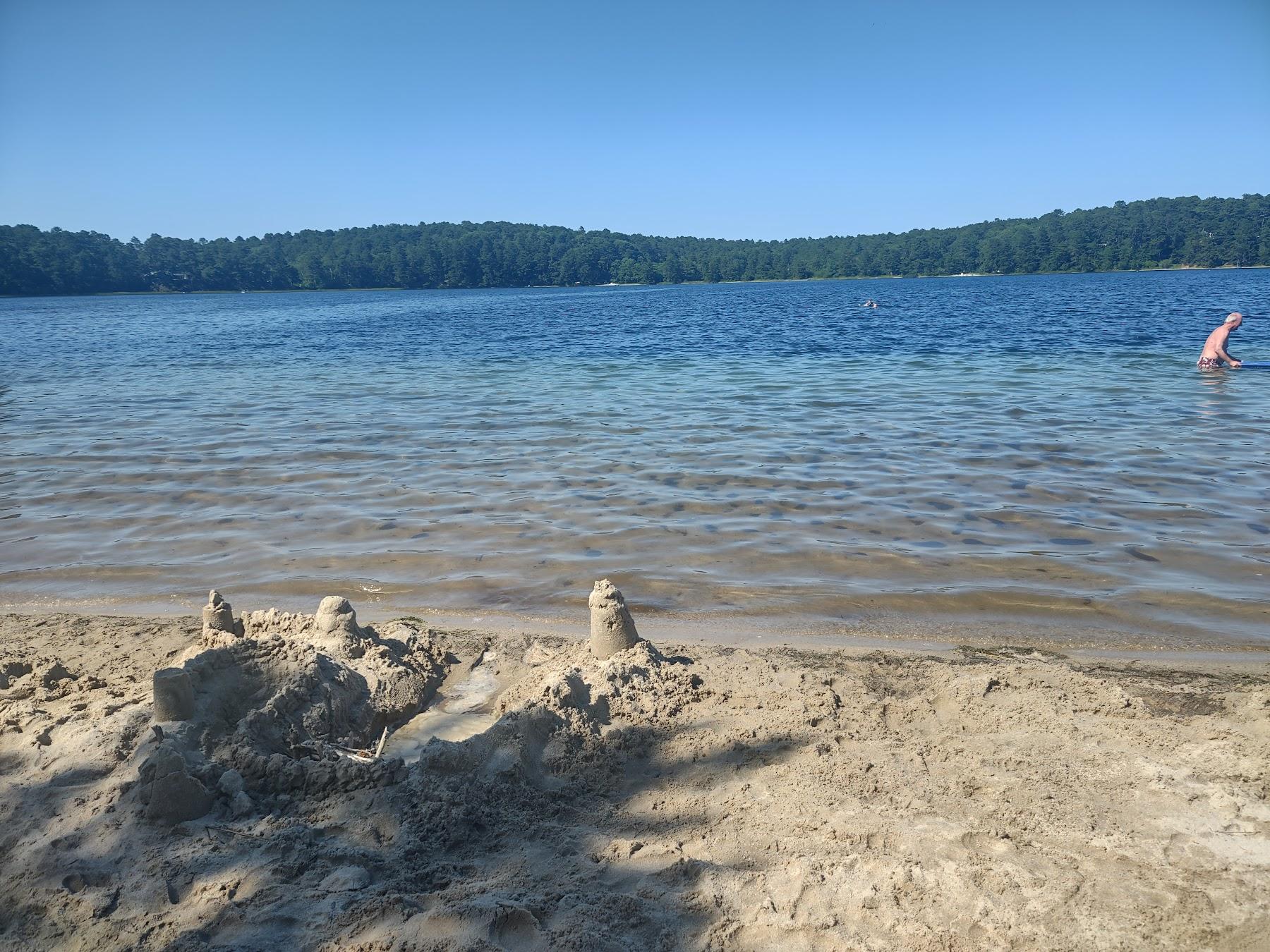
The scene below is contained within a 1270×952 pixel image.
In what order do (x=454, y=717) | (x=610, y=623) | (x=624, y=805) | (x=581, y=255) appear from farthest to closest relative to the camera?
(x=581, y=255) → (x=610, y=623) → (x=454, y=717) → (x=624, y=805)

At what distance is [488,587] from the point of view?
586cm

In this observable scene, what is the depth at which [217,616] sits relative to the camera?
4422 millimetres

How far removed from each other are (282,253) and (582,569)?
435 ft

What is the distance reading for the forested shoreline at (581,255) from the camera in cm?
9919

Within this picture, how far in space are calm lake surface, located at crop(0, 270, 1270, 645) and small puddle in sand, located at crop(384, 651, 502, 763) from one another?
1.27 meters

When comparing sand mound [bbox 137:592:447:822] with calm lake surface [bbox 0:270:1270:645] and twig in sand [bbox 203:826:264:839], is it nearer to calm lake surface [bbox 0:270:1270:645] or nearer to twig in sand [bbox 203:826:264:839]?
twig in sand [bbox 203:826:264:839]

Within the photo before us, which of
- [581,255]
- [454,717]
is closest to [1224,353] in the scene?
[454,717]

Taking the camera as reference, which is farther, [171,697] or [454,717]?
[454,717]

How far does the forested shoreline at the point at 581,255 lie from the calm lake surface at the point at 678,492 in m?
99.3

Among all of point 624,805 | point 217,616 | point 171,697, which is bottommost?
point 624,805

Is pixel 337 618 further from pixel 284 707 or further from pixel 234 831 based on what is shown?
pixel 234 831

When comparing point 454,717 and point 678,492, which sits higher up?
point 454,717

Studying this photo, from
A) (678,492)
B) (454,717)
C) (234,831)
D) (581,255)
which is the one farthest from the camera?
(581,255)

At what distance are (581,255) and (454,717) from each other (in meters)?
130
